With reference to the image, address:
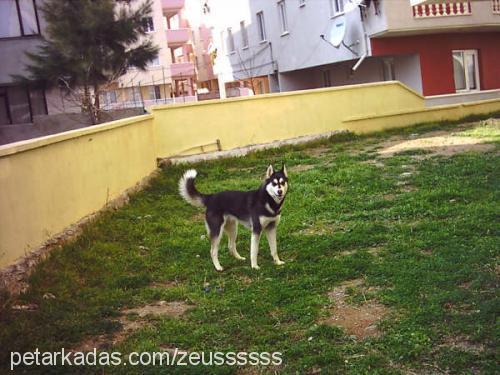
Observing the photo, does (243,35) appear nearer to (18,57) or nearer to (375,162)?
(18,57)

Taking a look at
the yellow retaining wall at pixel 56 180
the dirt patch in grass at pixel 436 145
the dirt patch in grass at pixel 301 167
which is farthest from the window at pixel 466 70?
the yellow retaining wall at pixel 56 180

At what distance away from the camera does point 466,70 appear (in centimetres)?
2134

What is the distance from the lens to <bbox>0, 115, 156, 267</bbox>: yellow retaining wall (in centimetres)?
570

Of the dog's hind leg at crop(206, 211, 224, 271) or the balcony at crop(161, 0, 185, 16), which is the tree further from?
the balcony at crop(161, 0, 185, 16)

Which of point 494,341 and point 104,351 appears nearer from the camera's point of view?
point 494,341

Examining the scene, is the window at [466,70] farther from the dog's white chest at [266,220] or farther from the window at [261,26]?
the dog's white chest at [266,220]

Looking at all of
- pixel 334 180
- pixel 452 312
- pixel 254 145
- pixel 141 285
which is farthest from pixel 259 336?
pixel 254 145

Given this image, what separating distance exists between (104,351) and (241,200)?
2.32 m

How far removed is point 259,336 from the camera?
14.5 ft

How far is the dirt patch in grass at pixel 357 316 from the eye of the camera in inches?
171

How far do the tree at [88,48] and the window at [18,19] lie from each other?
1427 mm

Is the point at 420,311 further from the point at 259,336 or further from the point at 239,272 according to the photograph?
the point at 239,272

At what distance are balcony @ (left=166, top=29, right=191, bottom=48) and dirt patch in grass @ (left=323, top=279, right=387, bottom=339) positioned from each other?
36.5m

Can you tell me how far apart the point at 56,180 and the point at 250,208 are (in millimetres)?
2385
